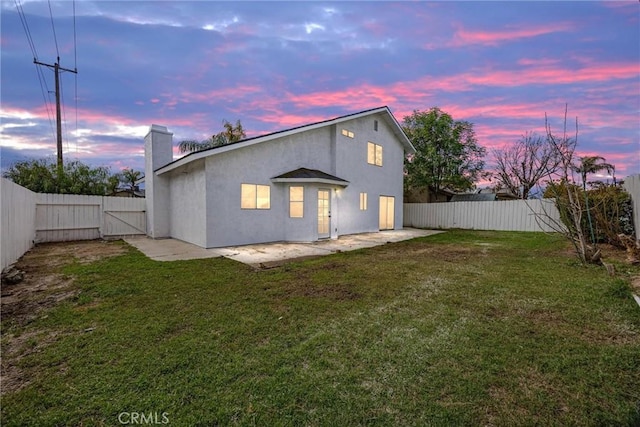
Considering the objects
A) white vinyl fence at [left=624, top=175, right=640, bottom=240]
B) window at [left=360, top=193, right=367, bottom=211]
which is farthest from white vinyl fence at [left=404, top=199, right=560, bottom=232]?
window at [left=360, top=193, right=367, bottom=211]

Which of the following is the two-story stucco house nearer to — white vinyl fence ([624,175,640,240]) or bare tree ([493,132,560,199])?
white vinyl fence ([624,175,640,240])

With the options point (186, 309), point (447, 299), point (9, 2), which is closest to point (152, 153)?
point (9, 2)

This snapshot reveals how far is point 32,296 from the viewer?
456 centimetres

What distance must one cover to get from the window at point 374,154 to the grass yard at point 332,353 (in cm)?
1042

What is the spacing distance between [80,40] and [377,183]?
52.8 feet

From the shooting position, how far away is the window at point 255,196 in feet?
33.0

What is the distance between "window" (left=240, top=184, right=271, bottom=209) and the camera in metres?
10.1

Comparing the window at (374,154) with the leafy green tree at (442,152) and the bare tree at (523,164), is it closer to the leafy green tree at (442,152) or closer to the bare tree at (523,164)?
the leafy green tree at (442,152)

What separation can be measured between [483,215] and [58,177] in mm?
23929

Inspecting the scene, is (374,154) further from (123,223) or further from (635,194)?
(123,223)

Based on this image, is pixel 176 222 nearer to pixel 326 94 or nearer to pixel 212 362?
pixel 326 94

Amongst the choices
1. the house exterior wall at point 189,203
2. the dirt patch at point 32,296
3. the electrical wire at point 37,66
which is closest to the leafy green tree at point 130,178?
the electrical wire at point 37,66

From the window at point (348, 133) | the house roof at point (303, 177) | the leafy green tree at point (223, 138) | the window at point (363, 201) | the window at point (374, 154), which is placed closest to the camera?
the house roof at point (303, 177)

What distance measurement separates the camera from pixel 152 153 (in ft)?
40.4
